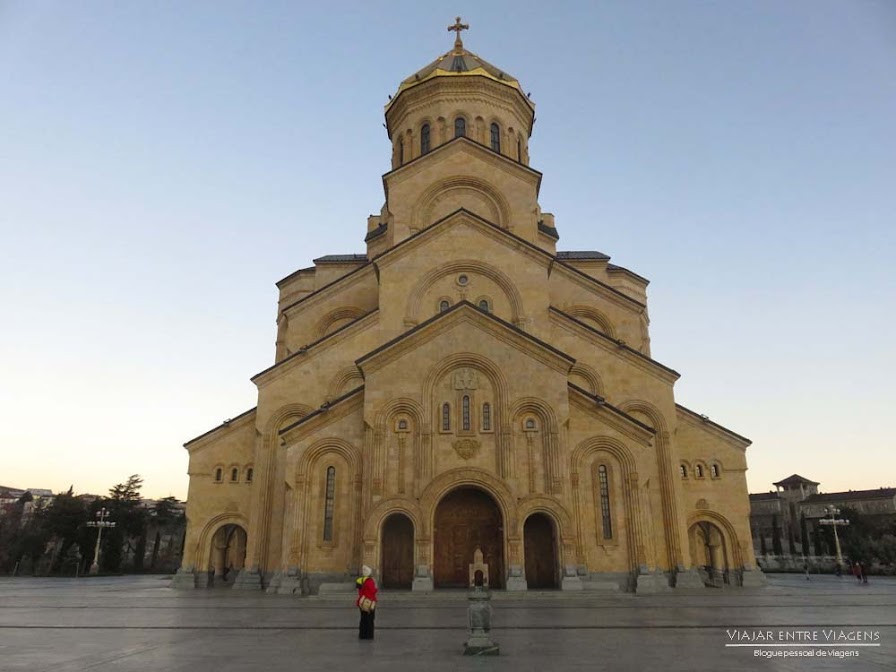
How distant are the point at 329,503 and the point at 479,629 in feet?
41.9

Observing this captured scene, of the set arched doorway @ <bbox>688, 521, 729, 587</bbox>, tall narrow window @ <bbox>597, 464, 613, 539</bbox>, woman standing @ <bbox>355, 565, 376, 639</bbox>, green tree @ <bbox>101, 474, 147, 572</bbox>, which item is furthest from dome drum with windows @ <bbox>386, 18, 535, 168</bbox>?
green tree @ <bbox>101, 474, 147, 572</bbox>

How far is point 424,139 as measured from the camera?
30609mm

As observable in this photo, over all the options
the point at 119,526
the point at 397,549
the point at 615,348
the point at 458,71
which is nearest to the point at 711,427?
the point at 615,348

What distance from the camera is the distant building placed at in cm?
6975

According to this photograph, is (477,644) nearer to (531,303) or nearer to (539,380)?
(539,380)

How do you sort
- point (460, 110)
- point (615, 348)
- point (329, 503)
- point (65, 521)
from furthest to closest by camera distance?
point (65, 521), point (460, 110), point (615, 348), point (329, 503)

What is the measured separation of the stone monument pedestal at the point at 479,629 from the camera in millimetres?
8289

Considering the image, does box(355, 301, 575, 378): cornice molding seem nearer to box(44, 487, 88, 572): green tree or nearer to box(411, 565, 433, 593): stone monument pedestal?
box(411, 565, 433, 593): stone monument pedestal

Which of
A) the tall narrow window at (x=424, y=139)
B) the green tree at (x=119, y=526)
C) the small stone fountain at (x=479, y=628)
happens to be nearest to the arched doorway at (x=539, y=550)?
the small stone fountain at (x=479, y=628)

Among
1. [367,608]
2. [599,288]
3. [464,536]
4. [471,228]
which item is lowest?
[367,608]

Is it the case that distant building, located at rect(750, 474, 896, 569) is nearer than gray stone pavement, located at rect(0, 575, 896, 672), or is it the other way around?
gray stone pavement, located at rect(0, 575, 896, 672)

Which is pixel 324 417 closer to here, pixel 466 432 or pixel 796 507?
pixel 466 432

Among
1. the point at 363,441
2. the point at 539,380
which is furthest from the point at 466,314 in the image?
the point at 363,441

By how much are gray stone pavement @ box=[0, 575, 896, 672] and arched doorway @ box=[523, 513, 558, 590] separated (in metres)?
2.70
